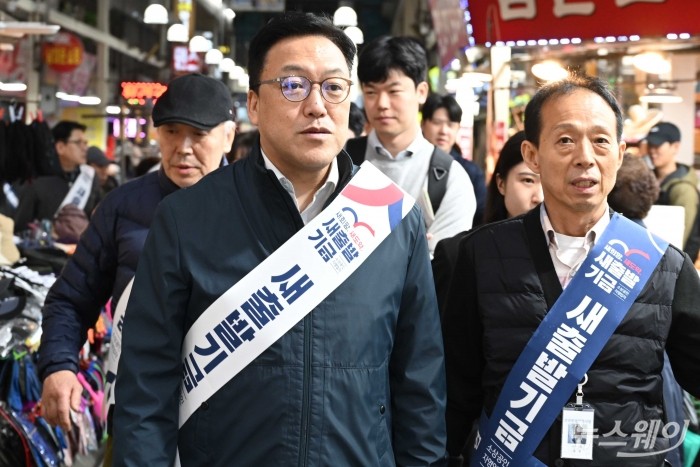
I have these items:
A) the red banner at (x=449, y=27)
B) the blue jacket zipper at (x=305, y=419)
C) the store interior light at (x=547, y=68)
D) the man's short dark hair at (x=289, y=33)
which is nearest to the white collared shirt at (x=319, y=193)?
the man's short dark hair at (x=289, y=33)

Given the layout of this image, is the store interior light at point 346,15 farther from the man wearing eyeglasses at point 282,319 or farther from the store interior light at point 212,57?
the man wearing eyeglasses at point 282,319

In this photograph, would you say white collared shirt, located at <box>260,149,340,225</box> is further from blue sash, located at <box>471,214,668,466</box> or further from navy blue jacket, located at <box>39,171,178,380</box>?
navy blue jacket, located at <box>39,171,178,380</box>

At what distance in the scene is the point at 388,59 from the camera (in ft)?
16.3

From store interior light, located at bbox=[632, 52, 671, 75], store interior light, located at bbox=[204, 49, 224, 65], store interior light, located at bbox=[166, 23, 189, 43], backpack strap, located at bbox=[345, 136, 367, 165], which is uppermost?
store interior light, located at bbox=[204, 49, 224, 65]

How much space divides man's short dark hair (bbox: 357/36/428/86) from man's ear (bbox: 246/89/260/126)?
198cm

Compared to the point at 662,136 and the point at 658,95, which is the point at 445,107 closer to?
the point at 662,136

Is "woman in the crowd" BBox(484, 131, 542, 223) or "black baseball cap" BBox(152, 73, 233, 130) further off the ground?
"black baseball cap" BBox(152, 73, 233, 130)

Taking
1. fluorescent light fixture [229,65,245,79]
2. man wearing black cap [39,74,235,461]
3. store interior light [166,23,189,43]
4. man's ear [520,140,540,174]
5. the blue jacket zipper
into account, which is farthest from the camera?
fluorescent light fixture [229,65,245,79]

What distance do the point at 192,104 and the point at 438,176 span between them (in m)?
1.28

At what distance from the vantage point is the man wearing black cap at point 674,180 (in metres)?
8.41

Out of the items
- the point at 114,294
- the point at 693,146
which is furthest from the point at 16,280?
the point at 693,146

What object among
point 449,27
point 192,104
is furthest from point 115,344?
point 449,27

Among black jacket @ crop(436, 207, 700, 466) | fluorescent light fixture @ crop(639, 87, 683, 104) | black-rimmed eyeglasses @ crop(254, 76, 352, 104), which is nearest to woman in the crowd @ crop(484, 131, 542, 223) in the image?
black jacket @ crop(436, 207, 700, 466)

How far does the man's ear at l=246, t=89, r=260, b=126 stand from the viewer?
2.94 m
